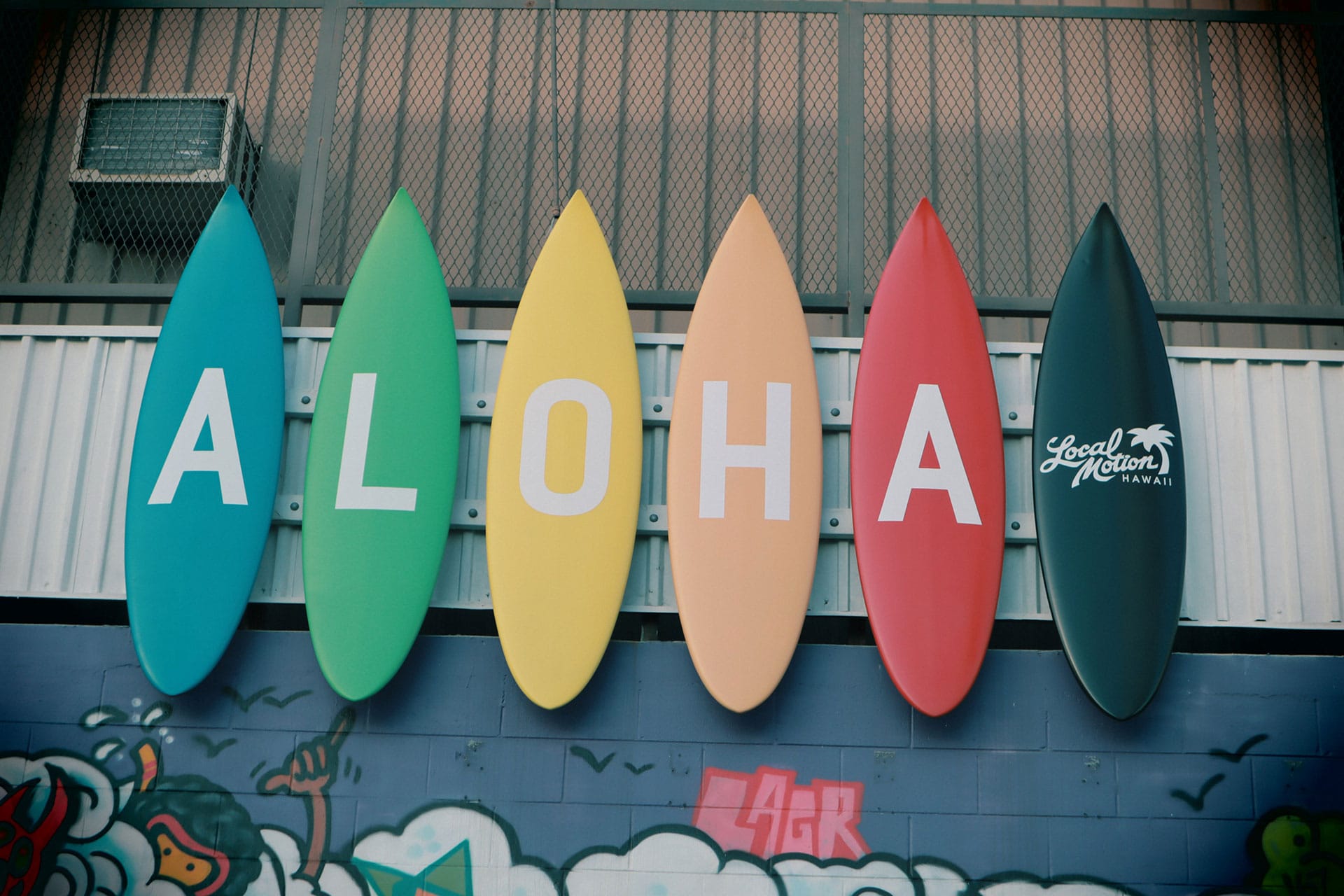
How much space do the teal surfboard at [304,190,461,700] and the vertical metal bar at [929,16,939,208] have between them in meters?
2.28

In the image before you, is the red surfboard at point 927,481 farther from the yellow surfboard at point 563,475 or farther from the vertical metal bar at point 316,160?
the vertical metal bar at point 316,160

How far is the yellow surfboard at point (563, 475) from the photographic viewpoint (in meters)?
3.70

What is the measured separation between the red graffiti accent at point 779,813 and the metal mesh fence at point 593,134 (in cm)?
211

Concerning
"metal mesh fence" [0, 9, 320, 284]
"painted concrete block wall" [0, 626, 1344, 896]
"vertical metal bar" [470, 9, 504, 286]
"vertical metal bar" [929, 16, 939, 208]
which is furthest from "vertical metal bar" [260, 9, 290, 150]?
"vertical metal bar" [929, 16, 939, 208]

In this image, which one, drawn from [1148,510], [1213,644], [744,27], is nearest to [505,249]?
[744,27]

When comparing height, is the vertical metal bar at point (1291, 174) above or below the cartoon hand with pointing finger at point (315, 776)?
above

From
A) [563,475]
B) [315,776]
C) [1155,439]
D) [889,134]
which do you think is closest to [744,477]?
[563,475]

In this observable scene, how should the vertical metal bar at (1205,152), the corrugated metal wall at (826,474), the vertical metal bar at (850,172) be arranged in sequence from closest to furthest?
the corrugated metal wall at (826,474) < the vertical metal bar at (850,172) < the vertical metal bar at (1205,152)

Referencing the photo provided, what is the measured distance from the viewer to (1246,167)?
4977 millimetres

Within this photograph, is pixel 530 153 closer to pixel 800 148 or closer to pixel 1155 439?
pixel 800 148

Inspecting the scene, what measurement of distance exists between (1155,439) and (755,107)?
2.29 metres

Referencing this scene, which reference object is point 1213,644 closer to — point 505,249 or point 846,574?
point 846,574

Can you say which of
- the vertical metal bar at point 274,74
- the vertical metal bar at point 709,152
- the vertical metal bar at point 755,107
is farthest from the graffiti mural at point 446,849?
the vertical metal bar at point 274,74

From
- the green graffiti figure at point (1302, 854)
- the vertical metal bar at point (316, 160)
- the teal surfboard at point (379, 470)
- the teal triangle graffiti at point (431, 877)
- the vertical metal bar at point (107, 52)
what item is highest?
the vertical metal bar at point (107, 52)
